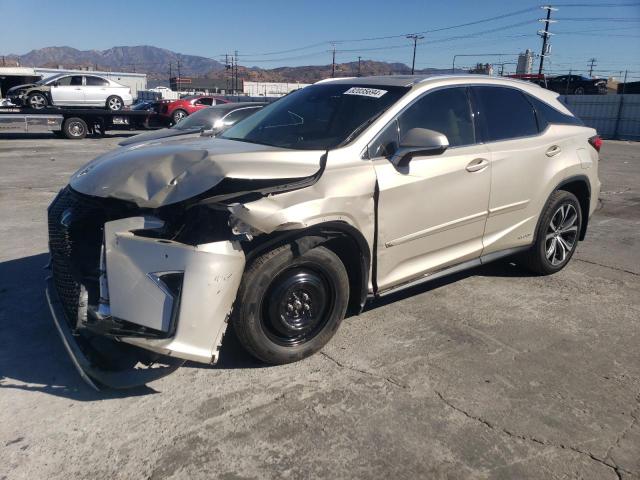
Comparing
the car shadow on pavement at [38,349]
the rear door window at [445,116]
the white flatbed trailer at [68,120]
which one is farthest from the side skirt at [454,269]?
the white flatbed trailer at [68,120]

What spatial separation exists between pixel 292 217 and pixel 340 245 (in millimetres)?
568

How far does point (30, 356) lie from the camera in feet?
11.2

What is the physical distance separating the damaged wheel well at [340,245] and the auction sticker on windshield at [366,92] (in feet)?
3.82

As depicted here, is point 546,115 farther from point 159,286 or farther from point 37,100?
point 37,100

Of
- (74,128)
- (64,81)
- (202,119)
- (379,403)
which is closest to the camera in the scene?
(379,403)

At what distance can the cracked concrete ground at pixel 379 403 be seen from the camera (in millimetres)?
2502

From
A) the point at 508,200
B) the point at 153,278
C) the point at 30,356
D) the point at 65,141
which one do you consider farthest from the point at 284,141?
the point at 65,141

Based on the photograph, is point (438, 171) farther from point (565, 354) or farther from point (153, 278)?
point (153, 278)

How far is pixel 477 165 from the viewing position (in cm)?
402

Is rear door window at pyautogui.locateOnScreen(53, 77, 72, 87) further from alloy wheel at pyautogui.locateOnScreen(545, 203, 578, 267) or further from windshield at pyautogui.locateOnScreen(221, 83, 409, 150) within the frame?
alloy wheel at pyautogui.locateOnScreen(545, 203, 578, 267)

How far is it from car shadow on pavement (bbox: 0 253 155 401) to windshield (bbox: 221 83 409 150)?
6.30ft

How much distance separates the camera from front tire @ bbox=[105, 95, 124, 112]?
22467 millimetres

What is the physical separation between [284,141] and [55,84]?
839 inches

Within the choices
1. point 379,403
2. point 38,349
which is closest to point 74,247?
point 38,349
